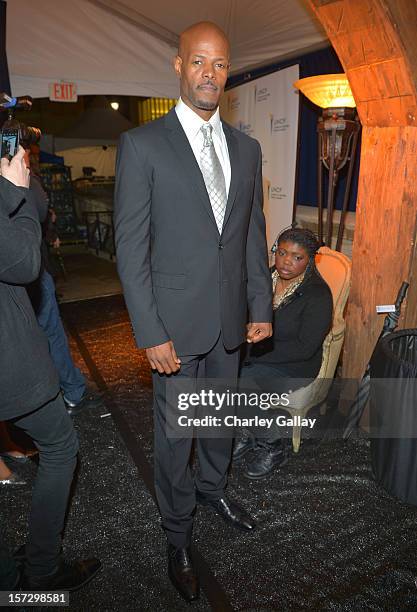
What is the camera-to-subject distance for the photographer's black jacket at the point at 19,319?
130 centimetres

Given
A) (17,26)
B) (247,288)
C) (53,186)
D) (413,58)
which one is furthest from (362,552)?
(53,186)

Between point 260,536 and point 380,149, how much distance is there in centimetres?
213

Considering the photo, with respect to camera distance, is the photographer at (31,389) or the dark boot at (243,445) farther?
the dark boot at (243,445)

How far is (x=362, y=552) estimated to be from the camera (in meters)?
2.05

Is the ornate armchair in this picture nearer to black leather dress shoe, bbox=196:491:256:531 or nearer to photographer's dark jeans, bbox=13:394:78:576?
black leather dress shoe, bbox=196:491:256:531

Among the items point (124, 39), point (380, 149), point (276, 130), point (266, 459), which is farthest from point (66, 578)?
point (124, 39)

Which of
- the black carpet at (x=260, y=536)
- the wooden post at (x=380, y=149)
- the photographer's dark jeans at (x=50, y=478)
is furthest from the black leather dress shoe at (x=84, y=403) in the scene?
the wooden post at (x=380, y=149)

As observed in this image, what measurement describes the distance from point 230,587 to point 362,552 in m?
0.63

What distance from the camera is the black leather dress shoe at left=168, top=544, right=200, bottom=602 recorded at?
5.96 feet

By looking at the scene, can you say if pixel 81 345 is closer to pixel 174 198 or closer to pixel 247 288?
pixel 247 288

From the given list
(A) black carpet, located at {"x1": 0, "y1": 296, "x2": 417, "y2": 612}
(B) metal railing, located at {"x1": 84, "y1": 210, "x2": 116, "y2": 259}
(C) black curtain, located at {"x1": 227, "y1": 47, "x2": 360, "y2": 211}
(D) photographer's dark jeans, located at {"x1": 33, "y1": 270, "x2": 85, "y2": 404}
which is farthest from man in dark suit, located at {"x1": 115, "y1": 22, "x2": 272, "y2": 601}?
(B) metal railing, located at {"x1": 84, "y1": 210, "x2": 116, "y2": 259}

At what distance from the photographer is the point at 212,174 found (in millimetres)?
1702

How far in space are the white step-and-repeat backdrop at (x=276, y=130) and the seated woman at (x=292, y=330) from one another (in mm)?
1982

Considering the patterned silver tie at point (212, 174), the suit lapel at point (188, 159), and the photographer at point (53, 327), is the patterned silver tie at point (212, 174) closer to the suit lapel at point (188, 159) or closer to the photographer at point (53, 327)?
the suit lapel at point (188, 159)
